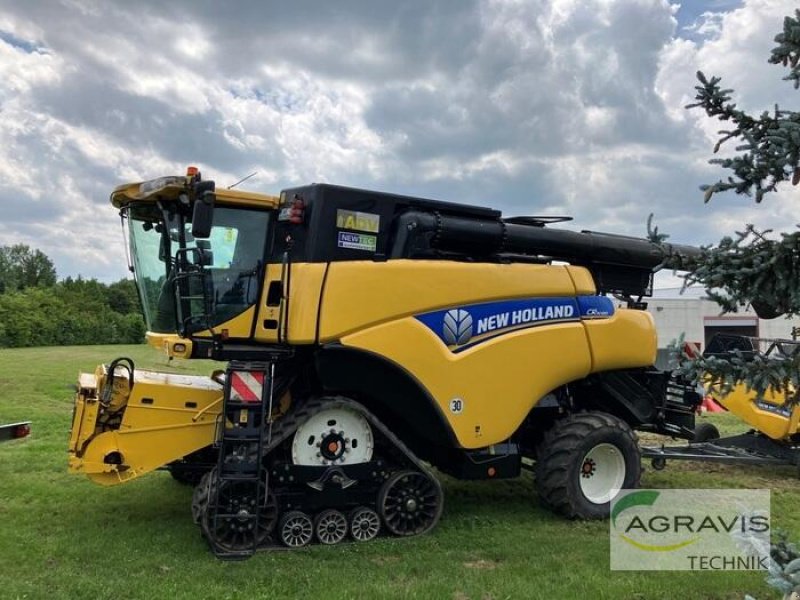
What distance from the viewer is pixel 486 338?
678 cm

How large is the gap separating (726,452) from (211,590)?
7089 mm

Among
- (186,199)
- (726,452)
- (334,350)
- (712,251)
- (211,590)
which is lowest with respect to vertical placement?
(211,590)

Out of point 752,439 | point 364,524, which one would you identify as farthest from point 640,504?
point 364,524

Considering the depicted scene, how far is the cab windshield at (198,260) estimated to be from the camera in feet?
20.2

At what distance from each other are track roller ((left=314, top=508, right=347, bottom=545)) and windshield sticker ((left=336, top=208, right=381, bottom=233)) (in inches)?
101

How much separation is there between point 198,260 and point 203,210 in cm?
64

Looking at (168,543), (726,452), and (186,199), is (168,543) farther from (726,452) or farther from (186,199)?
(726,452)

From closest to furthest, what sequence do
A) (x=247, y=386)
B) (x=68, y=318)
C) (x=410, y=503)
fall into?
(x=247, y=386)
(x=410, y=503)
(x=68, y=318)

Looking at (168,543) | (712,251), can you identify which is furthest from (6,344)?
(712,251)

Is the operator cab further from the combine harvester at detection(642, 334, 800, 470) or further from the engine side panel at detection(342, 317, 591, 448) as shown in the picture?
the combine harvester at detection(642, 334, 800, 470)

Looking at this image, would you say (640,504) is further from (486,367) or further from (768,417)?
(768,417)

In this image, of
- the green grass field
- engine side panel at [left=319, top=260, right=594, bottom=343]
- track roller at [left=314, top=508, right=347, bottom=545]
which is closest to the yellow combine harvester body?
the green grass field

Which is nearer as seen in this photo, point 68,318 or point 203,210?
point 203,210

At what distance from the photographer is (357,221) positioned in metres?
6.43
